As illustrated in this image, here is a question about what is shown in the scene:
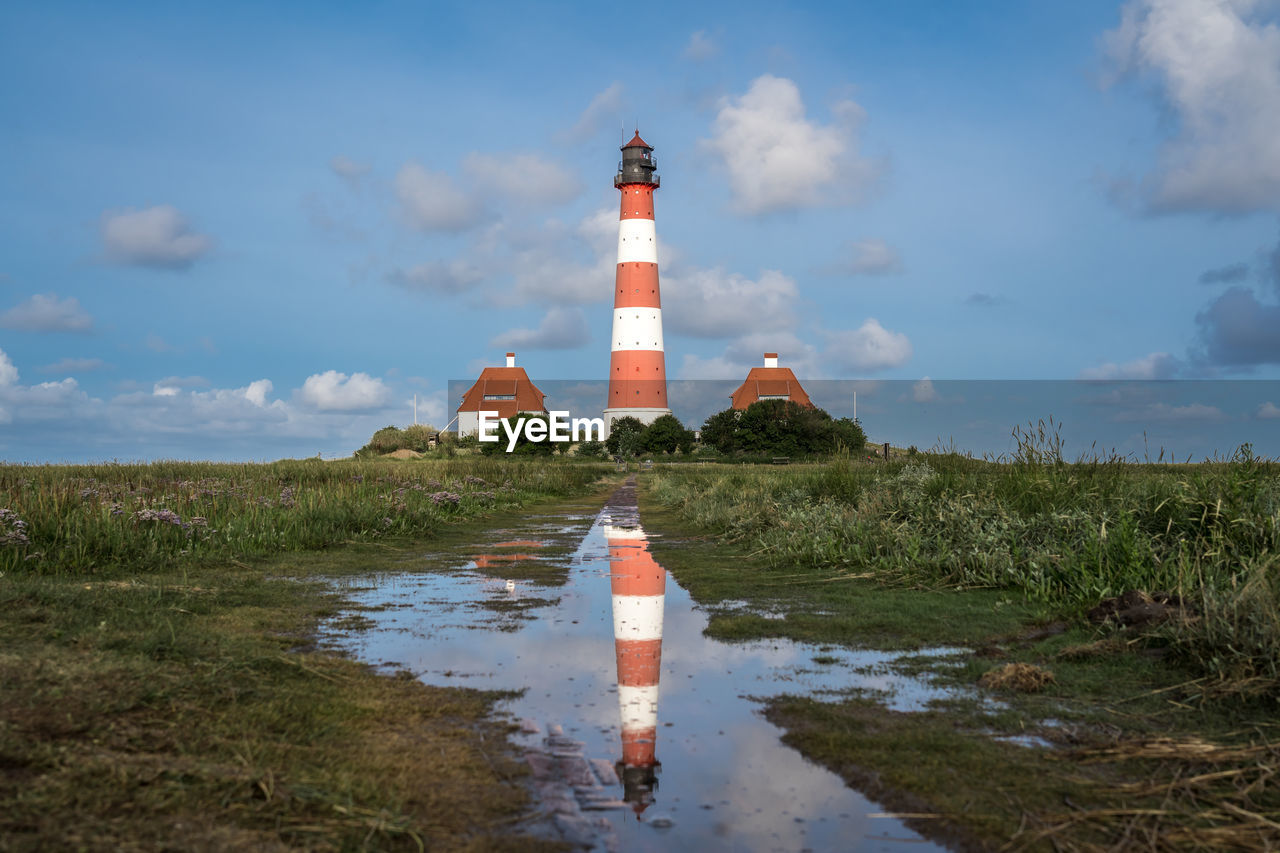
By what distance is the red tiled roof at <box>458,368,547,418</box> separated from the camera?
8050 cm

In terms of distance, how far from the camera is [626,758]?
3.93m

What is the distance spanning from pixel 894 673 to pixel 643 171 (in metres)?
54.7

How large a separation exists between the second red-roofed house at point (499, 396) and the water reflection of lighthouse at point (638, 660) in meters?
69.7

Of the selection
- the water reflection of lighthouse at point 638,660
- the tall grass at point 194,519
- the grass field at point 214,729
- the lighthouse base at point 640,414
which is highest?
the lighthouse base at point 640,414

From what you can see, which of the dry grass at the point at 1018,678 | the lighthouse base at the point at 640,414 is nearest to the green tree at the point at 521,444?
the lighthouse base at the point at 640,414

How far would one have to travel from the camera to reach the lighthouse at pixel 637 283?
5631cm

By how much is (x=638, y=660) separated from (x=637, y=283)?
51672 mm

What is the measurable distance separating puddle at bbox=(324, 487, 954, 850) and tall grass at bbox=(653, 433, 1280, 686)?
5.77 feet

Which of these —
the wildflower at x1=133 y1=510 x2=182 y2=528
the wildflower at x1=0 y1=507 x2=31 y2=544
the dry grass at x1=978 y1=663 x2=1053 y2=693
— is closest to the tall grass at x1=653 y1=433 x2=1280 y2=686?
the dry grass at x1=978 y1=663 x2=1053 y2=693

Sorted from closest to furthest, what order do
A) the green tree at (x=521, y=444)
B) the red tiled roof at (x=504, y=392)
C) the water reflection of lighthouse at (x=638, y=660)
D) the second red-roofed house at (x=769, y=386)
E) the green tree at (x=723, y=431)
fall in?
1. the water reflection of lighthouse at (x=638, y=660)
2. the green tree at (x=521, y=444)
3. the green tree at (x=723, y=431)
4. the second red-roofed house at (x=769, y=386)
5. the red tiled roof at (x=504, y=392)

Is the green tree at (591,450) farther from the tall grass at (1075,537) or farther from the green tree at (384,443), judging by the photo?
the tall grass at (1075,537)

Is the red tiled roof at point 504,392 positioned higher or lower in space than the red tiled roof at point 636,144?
lower

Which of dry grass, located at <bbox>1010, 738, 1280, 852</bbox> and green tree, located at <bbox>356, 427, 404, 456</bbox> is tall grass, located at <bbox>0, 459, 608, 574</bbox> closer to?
dry grass, located at <bbox>1010, 738, 1280, 852</bbox>

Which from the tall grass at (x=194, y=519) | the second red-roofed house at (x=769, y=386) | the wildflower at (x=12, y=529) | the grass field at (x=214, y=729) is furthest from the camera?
the second red-roofed house at (x=769, y=386)
